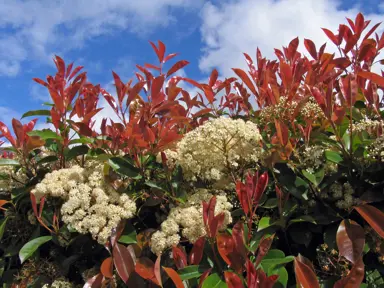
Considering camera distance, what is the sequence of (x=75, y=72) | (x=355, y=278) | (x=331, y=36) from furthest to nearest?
(x=75, y=72) → (x=331, y=36) → (x=355, y=278)

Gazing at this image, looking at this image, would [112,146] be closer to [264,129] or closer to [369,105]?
[264,129]

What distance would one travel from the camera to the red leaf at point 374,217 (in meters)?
1.34

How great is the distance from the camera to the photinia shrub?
4.73 feet

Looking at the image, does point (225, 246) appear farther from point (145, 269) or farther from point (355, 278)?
point (355, 278)

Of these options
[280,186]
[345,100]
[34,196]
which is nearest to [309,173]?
[280,186]

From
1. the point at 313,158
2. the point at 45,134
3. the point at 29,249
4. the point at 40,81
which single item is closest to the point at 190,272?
the point at 313,158

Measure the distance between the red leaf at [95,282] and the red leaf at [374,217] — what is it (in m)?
0.95

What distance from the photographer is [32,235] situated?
6.48 feet

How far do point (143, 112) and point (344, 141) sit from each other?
0.89 m

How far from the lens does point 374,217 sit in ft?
4.45

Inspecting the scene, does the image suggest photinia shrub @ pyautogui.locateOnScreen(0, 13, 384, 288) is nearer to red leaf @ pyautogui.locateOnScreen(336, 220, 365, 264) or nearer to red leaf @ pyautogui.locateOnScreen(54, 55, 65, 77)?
red leaf @ pyautogui.locateOnScreen(336, 220, 365, 264)

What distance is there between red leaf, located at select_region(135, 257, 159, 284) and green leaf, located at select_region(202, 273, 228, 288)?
0.16 metres

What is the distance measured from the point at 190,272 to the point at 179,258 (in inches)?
2.8

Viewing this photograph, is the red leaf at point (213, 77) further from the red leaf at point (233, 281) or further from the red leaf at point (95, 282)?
the red leaf at point (233, 281)
